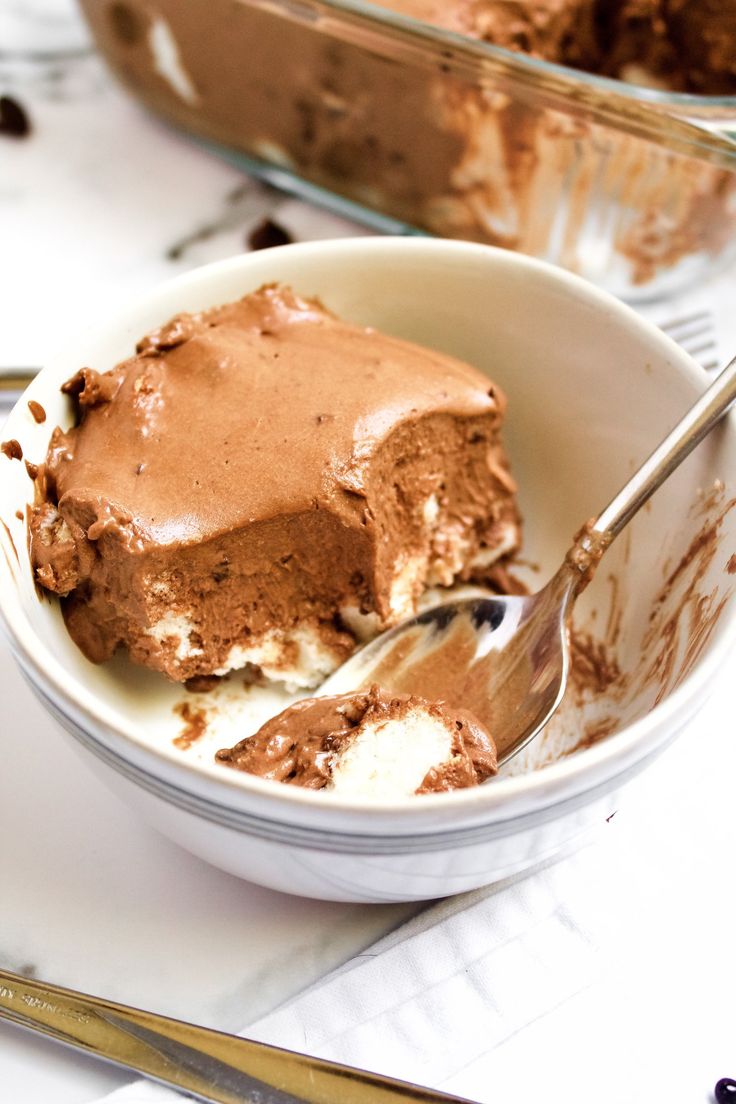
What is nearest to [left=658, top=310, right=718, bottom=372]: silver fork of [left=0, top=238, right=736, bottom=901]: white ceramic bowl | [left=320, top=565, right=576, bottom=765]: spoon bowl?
[left=0, top=238, right=736, bottom=901]: white ceramic bowl

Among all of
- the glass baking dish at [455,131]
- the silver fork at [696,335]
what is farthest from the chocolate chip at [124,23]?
the silver fork at [696,335]

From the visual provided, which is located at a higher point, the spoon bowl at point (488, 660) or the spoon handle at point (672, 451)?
the spoon handle at point (672, 451)

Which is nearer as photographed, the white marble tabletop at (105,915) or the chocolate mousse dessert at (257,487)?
the white marble tabletop at (105,915)

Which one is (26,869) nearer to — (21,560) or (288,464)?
(21,560)

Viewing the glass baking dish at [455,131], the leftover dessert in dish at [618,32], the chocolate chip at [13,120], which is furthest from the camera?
the chocolate chip at [13,120]

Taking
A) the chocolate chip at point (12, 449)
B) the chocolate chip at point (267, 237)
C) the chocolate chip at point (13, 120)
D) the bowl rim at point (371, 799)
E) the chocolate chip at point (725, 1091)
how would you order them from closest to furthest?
the bowl rim at point (371, 799) → the chocolate chip at point (725, 1091) → the chocolate chip at point (12, 449) → the chocolate chip at point (267, 237) → the chocolate chip at point (13, 120)

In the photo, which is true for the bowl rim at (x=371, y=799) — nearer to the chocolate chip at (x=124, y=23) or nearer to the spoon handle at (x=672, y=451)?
the spoon handle at (x=672, y=451)

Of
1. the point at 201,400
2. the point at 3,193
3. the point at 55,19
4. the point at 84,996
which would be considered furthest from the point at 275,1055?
the point at 55,19

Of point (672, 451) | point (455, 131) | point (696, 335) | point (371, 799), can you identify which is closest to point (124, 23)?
point (455, 131)
